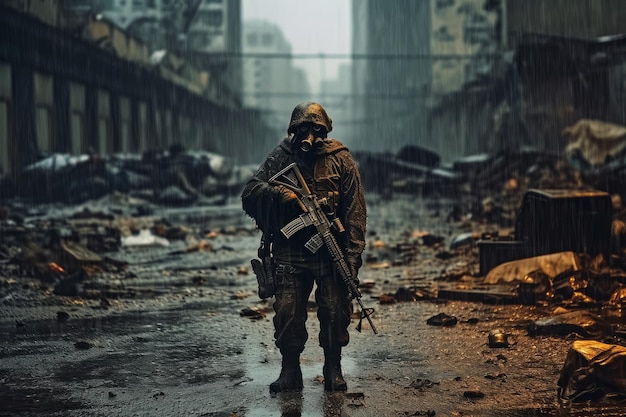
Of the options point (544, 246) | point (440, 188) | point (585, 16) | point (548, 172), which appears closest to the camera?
point (544, 246)

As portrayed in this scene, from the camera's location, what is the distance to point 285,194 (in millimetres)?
5379

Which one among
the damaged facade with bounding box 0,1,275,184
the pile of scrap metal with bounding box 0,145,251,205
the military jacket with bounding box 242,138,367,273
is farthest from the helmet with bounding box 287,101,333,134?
the damaged facade with bounding box 0,1,275,184

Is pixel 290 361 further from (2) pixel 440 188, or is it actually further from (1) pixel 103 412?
(2) pixel 440 188

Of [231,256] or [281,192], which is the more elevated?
[281,192]

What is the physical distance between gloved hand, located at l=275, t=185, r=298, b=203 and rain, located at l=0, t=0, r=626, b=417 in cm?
118

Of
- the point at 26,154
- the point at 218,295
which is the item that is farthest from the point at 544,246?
the point at 26,154

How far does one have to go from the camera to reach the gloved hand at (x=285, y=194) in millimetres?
5367

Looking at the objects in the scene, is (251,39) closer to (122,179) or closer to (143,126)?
(143,126)

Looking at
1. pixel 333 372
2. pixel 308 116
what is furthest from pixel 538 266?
pixel 308 116

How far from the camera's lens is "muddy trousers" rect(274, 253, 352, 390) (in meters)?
5.50

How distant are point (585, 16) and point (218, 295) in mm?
23687

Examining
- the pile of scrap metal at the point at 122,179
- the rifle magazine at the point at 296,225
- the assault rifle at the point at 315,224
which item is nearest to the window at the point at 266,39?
the pile of scrap metal at the point at 122,179

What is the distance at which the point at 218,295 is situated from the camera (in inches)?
391

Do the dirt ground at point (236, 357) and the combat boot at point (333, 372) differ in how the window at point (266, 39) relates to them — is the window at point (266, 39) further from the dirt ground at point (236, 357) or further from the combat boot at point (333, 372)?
the combat boot at point (333, 372)
